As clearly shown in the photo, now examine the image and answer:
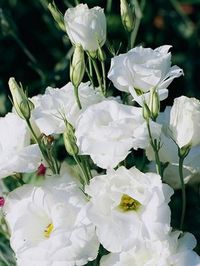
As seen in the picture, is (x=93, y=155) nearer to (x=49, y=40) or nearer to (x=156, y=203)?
(x=156, y=203)

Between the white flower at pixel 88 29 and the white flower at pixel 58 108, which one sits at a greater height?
the white flower at pixel 88 29

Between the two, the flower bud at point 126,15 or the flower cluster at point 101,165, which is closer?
the flower cluster at point 101,165

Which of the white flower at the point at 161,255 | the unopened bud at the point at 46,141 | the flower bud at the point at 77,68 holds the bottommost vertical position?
the white flower at the point at 161,255

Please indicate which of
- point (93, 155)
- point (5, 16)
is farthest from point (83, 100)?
point (5, 16)

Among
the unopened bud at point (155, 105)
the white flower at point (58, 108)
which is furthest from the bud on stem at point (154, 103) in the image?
the white flower at point (58, 108)

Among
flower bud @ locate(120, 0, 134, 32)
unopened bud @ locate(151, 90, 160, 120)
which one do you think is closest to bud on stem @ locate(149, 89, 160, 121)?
unopened bud @ locate(151, 90, 160, 120)

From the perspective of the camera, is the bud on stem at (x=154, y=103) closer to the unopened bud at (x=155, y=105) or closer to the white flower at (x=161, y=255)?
the unopened bud at (x=155, y=105)

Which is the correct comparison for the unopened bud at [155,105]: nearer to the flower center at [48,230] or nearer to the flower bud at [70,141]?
the flower bud at [70,141]
